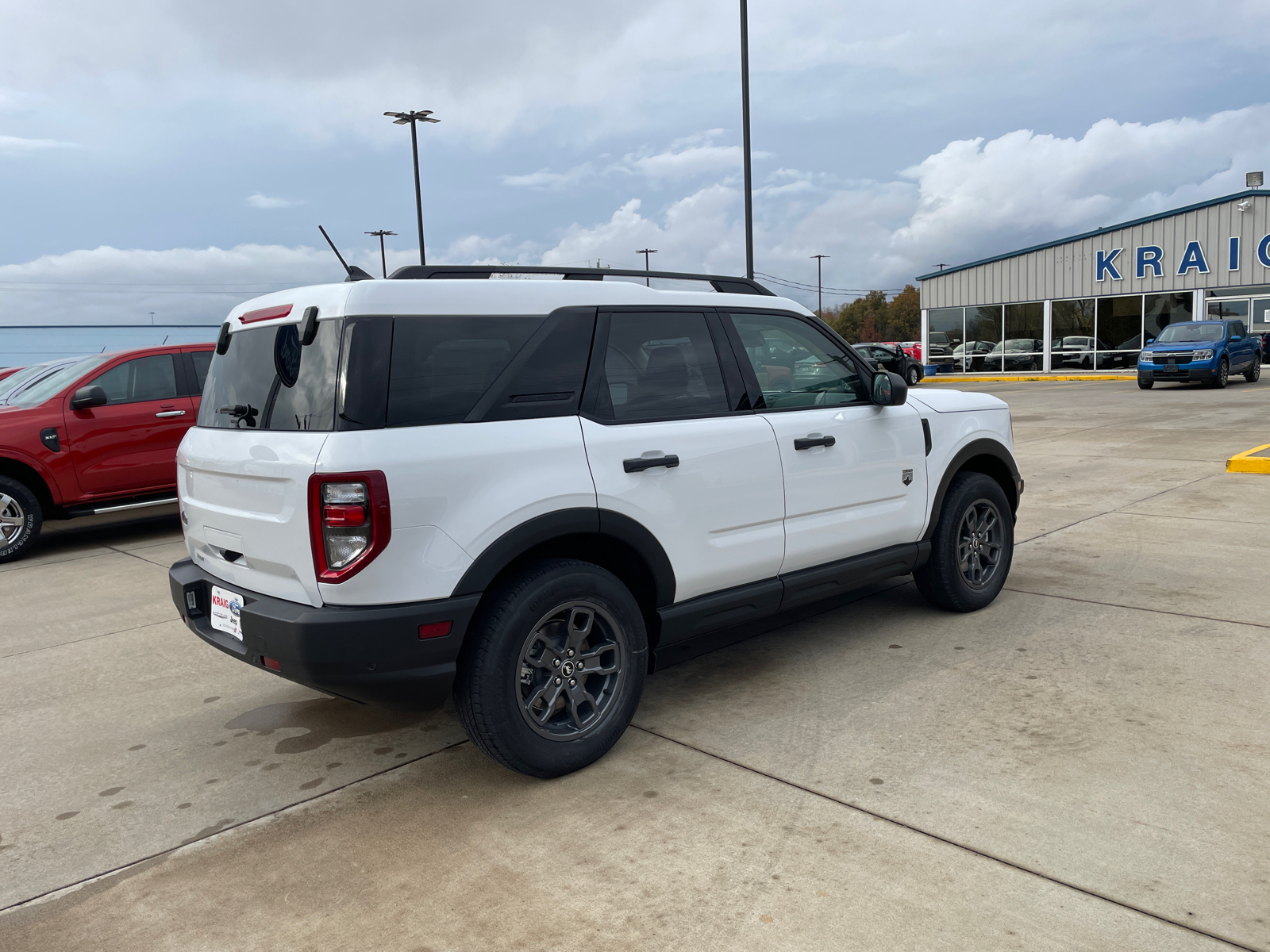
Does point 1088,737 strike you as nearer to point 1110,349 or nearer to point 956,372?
point 1110,349

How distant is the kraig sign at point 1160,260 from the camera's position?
2939 cm

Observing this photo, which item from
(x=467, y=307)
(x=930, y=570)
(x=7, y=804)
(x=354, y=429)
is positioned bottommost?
(x=7, y=804)

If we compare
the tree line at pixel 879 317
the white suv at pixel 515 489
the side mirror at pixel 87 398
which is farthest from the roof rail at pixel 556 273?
the tree line at pixel 879 317

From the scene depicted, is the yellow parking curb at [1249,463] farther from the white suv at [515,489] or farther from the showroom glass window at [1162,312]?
the showroom glass window at [1162,312]

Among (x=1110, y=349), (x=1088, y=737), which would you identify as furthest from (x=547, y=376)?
(x=1110, y=349)

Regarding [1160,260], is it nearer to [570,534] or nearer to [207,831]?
[570,534]

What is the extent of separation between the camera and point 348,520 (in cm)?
303

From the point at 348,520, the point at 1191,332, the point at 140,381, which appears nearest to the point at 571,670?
the point at 348,520

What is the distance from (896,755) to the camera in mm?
3553

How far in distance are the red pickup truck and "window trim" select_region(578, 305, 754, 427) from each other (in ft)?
18.4

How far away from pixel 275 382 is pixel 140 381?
249 inches

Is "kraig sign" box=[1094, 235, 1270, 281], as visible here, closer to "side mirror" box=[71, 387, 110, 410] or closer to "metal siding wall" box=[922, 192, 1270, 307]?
"metal siding wall" box=[922, 192, 1270, 307]

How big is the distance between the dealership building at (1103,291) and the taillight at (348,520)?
109 ft

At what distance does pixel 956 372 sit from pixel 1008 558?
33.7 m
